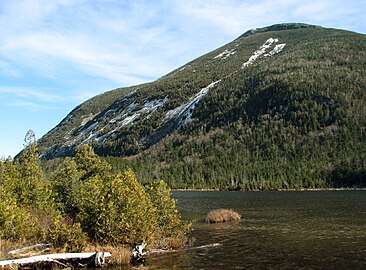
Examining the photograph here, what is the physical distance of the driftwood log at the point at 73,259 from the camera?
3294 centimetres

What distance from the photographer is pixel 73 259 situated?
1428 inches

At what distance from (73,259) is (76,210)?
14.5m

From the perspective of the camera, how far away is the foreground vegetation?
3856 cm

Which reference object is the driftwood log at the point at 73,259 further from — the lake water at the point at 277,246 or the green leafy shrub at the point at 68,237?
the lake water at the point at 277,246

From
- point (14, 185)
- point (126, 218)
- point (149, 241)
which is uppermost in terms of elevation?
point (14, 185)

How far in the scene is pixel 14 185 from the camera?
47.8 meters

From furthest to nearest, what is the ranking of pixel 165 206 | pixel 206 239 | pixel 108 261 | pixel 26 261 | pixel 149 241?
pixel 206 239, pixel 165 206, pixel 149 241, pixel 108 261, pixel 26 261

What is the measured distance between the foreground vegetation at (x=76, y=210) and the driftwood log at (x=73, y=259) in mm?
1414

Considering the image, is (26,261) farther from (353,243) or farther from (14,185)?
(353,243)

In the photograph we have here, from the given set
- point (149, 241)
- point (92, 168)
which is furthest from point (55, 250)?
point (92, 168)

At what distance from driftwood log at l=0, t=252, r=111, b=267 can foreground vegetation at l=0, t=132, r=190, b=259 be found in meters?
1.41

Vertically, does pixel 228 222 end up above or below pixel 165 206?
below

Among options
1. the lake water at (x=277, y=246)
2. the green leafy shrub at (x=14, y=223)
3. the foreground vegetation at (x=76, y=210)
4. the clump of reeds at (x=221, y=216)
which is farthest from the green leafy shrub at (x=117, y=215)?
the clump of reeds at (x=221, y=216)

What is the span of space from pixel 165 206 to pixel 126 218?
8.53m
